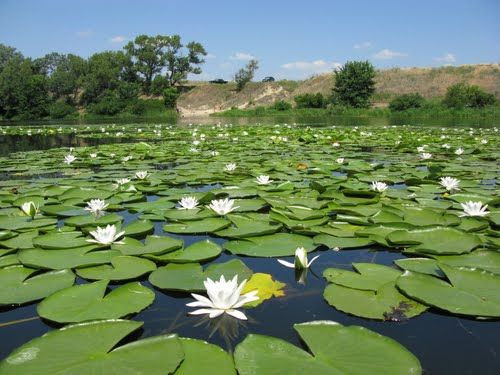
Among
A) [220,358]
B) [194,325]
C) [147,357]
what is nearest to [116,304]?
[194,325]

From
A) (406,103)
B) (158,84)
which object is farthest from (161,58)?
(406,103)

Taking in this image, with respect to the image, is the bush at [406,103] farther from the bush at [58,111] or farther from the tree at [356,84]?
the bush at [58,111]

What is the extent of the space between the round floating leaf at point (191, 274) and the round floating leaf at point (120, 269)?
2.7 inches

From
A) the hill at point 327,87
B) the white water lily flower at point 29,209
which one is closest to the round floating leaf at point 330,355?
the white water lily flower at point 29,209

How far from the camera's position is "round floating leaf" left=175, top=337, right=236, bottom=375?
1072 millimetres

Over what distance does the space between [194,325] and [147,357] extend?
0.93 feet

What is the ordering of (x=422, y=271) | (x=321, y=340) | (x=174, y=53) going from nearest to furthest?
(x=321, y=340) → (x=422, y=271) → (x=174, y=53)

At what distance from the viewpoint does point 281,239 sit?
2182mm

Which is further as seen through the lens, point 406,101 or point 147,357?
point 406,101

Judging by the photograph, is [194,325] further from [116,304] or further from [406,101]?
[406,101]

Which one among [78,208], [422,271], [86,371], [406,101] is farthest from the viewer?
[406,101]

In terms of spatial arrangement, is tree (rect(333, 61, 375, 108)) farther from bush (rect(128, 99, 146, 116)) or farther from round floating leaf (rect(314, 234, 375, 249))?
round floating leaf (rect(314, 234, 375, 249))

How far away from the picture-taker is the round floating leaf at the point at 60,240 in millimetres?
2071

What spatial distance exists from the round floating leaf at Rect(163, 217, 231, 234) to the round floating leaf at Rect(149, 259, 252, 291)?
51 centimetres
